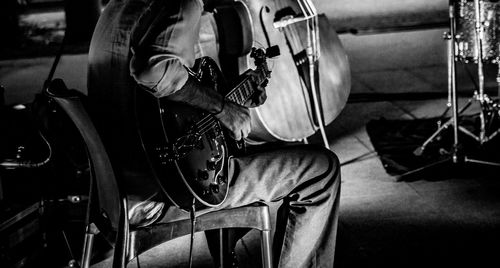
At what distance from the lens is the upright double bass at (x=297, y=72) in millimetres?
3854

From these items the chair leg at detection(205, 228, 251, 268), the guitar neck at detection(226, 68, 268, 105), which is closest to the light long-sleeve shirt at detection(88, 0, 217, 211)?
the guitar neck at detection(226, 68, 268, 105)

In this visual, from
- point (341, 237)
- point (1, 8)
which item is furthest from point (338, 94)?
point (1, 8)

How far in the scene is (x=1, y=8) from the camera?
12031 millimetres

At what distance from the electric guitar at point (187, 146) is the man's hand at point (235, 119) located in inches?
1.6

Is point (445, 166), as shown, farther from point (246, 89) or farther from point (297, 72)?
point (246, 89)

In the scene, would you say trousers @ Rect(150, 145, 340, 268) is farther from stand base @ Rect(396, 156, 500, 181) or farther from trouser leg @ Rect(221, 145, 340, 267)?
stand base @ Rect(396, 156, 500, 181)

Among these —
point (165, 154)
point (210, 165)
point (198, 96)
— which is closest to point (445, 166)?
point (210, 165)

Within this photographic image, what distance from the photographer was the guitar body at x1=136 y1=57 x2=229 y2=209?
7.11 feet

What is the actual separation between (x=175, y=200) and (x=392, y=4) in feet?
32.0

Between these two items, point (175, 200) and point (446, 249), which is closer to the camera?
point (175, 200)

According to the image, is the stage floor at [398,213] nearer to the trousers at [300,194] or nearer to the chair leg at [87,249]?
the trousers at [300,194]

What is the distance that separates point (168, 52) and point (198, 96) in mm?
224

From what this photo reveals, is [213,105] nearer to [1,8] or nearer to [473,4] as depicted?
[473,4]

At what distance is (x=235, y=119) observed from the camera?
247 cm
